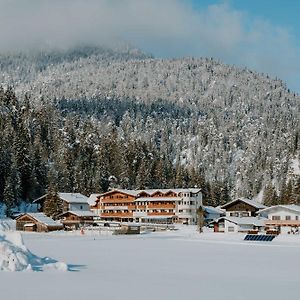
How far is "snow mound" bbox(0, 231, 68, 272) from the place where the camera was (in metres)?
22.1

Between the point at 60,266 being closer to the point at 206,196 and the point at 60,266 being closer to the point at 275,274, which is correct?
the point at 275,274

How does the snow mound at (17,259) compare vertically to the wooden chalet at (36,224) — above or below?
above

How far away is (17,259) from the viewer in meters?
22.5

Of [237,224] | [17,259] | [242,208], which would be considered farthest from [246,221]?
[17,259]

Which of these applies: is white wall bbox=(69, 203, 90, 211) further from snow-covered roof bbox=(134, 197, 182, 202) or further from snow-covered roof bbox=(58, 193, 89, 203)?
snow-covered roof bbox=(134, 197, 182, 202)

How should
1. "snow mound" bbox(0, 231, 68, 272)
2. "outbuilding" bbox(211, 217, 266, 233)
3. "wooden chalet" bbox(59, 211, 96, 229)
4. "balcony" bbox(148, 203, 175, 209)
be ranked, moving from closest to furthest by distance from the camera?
"snow mound" bbox(0, 231, 68, 272) → "outbuilding" bbox(211, 217, 266, 233) → "wooden chalet" bbox(59, 211, 96, 229) → "balcony" bbox(148, 203, 175, 209)

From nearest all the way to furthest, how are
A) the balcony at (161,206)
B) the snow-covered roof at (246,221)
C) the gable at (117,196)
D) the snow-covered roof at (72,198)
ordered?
the snow-covered roof at (246,221) < the snow-covered roof at (72,198) < the balcony at (161,206) < the gable at (117,196)

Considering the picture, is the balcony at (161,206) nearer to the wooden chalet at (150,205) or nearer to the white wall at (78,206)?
the wooden chalet at (150,205)

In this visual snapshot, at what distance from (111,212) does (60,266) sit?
100986 mm

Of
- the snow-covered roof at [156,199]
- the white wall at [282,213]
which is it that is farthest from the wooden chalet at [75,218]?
the white wall at [282,213]

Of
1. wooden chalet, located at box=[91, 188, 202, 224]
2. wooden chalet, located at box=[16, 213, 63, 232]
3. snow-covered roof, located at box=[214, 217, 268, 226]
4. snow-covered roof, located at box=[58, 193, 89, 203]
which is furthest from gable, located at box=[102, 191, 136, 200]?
wooden chalet, located at box=[16, 213, 63, 232]

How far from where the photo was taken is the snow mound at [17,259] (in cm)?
2214

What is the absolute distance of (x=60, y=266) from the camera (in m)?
24.3

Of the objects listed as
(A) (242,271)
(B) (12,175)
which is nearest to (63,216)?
(B) (12,175)
